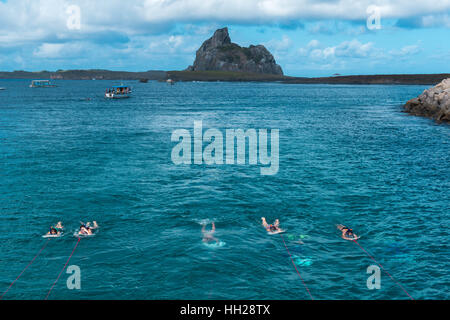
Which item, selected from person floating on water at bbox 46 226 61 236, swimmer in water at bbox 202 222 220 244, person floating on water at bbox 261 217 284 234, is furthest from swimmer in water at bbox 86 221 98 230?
person floating on water at bbox 261 217 284 234

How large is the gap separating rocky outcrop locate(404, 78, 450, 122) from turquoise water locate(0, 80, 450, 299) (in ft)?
100


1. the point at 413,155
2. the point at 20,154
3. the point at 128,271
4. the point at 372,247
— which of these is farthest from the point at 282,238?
the point at 20,154

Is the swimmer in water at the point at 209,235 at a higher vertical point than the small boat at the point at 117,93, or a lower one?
lower

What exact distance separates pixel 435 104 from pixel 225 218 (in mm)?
84646

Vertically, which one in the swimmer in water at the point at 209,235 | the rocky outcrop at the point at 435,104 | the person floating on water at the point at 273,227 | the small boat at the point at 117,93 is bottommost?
the swimmer in water at the point at 209,235

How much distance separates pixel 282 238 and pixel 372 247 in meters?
6.11

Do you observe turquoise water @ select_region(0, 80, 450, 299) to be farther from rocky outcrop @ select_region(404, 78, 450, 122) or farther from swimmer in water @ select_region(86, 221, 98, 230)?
rocky outcrop @ select_region(404, 78, 450, 122)

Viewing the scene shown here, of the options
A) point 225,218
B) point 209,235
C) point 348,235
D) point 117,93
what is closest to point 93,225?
point 209,235

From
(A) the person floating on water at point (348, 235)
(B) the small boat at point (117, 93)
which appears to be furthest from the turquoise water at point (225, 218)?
(B) the small boat at point (117, 93)

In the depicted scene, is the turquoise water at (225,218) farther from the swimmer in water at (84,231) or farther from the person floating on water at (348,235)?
the swimmer in water at (84,231)

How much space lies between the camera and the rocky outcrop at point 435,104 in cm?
8681

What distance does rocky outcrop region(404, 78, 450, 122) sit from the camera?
285 ft

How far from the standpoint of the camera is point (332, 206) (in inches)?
1308

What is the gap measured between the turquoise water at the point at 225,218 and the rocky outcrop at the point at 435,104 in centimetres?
3059
